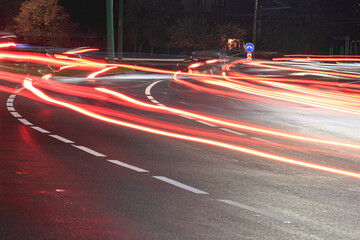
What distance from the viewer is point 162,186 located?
7625 mm

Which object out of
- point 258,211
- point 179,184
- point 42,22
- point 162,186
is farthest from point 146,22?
point 258,211

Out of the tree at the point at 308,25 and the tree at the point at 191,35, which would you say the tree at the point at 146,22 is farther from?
the tree at the point at 308,25

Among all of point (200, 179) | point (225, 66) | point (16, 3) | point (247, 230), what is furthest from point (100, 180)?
point (16, 3)

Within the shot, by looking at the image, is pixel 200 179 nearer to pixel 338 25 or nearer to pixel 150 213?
pixel 150 213

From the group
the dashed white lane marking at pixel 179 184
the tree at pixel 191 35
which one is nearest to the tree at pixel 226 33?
the tree at pixel 191 35

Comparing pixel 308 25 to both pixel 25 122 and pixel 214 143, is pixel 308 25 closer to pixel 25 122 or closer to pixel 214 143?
pixel 25 122

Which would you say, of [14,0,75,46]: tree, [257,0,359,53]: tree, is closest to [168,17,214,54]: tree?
[257,0,359,53]: tree

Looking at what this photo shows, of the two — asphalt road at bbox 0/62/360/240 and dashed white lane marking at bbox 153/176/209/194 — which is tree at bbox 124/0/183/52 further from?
dashed white lane marking at bbox 153/176/209/194

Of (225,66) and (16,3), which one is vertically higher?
(16,3)

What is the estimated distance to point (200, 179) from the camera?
8.10m

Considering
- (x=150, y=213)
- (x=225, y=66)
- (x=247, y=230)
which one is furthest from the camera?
(x=225, y=66)

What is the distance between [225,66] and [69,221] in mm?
38015

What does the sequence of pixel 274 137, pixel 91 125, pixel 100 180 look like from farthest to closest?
pixel 91 125, pixel 274 137, pixel 100 180

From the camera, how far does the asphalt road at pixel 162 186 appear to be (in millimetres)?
5871
